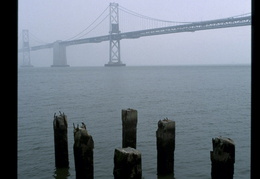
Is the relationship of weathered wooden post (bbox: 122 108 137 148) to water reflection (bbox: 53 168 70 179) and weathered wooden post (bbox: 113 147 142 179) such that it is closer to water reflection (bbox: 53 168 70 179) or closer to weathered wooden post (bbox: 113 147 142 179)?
water reflection (bbox: 53 168 70 179)

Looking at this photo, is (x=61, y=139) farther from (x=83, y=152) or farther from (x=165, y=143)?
(x=165, y=143)

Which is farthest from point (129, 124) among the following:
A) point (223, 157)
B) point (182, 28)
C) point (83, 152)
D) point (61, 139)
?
point (182, 28)

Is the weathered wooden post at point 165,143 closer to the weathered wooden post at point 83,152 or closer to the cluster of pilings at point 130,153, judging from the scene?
the cluster of pilings at point 130,153

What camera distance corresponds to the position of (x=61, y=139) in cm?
488

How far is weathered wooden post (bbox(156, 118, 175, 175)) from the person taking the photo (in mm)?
4434

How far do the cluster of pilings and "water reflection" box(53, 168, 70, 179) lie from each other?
0.20ft

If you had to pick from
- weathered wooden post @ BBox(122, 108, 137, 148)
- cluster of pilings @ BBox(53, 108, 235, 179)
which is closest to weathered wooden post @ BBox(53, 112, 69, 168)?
cluster of pilings @ BBox(53, 108, 235, 179)
